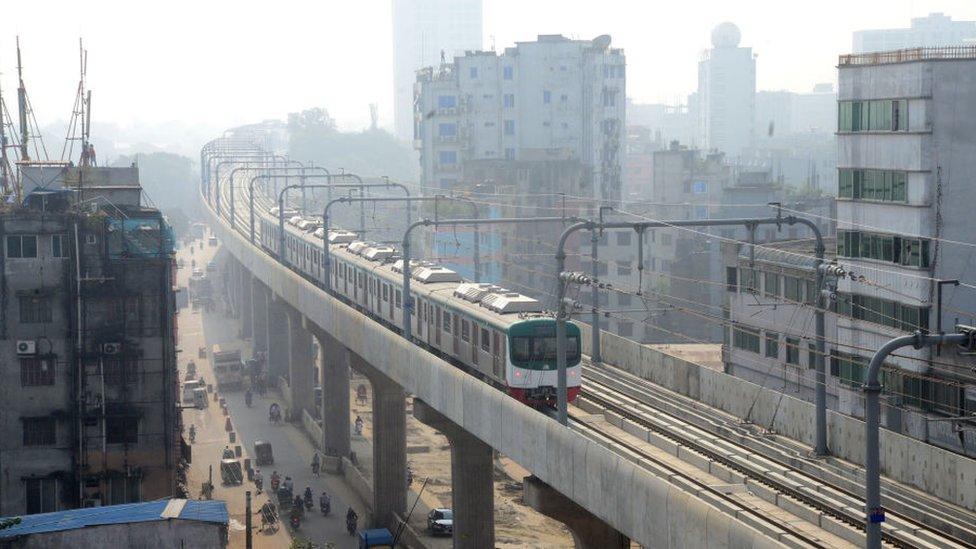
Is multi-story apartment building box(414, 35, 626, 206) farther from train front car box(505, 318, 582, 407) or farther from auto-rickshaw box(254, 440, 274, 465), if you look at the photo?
train front car box(505, 318, 582, 407)

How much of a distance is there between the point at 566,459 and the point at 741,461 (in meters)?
3.29

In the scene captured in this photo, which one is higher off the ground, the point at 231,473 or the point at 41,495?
the point at 41,495

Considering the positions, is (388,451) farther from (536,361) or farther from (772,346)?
(536,361)

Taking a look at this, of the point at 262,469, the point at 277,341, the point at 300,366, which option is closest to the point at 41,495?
the point at 262,469

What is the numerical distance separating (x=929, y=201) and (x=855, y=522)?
745 inches

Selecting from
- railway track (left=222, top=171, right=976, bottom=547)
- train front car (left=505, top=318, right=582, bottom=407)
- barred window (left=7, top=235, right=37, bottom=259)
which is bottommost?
railway track (left=222, top=171, right=976, bottom=547)

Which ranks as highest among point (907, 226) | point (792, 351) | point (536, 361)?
point (907, 226)

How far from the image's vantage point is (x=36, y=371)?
1715 inches

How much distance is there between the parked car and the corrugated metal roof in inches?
545

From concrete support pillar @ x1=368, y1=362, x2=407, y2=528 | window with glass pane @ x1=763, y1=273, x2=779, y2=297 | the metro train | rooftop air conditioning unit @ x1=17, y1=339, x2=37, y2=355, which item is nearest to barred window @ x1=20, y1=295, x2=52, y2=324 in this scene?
rooftop air conditioning unit @ x1=17, y1=339, x2=37, y2=355

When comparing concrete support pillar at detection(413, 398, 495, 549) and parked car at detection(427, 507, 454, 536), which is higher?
concrete support pillar at detection(413, 398, 495, 549)

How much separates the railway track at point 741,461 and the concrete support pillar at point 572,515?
2.18 meters

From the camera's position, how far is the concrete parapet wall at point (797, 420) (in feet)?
76.0

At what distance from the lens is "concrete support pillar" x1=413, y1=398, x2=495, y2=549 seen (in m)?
40.8
